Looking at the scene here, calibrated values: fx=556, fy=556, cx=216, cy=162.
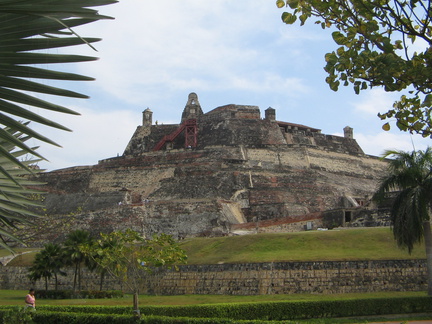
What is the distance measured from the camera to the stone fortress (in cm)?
3681

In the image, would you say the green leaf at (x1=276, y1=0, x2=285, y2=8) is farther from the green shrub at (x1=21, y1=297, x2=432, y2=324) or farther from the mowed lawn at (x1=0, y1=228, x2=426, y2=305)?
the mowed lawn at (x1=0, y1=228, x2=426, y2=305)

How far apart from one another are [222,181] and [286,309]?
2451 cm

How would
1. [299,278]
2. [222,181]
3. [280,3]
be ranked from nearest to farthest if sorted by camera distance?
[280,3] → [299,278] → [222,181]

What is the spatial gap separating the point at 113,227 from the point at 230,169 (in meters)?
10.9

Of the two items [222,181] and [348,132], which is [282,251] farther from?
[348,132]

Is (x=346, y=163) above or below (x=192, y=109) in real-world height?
below

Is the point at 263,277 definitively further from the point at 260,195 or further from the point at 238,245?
the point at 260,195

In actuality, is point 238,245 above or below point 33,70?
below

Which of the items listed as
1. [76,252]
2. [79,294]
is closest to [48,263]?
[76,252]

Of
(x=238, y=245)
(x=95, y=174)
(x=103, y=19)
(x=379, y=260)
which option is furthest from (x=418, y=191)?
(x=95, y=174)

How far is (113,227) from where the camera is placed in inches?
1484

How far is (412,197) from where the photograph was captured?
21.1 meters

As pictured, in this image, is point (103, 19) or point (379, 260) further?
point (379, 260)

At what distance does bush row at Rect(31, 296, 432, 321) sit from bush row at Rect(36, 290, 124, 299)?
7757 mm
